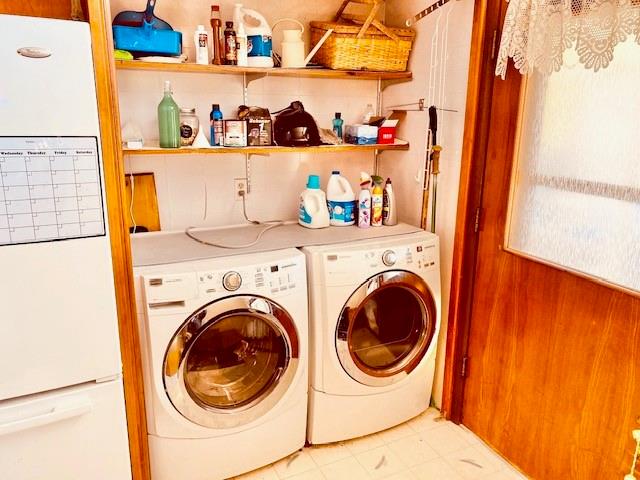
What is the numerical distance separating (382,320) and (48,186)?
145 cm

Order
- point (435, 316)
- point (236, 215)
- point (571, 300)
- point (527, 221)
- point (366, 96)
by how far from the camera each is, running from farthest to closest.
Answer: point (366, 96)
point (236, 215)
point (435, 316)
point (527, 221)
point (571, 300)

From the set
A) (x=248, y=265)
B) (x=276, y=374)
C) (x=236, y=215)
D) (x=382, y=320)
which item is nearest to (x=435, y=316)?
(x=382, y=320)

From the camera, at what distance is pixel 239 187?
2.33 meters

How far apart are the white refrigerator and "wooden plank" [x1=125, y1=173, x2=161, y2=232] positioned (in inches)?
30.4

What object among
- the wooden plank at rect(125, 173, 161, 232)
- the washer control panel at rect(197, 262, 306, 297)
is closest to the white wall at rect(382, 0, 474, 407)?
the washer control panel at rect(197, 262, 306, 297)

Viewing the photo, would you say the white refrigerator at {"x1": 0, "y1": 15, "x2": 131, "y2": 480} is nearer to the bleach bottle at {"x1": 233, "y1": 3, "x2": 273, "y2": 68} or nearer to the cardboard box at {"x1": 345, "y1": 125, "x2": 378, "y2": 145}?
the bleach bottle at {"x1": 233, "y1": 3, "x2": 273, "y2": 68}

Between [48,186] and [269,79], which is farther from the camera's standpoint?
[269,79]

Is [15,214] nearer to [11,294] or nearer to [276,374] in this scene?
[11,294]

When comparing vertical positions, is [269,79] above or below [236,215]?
above

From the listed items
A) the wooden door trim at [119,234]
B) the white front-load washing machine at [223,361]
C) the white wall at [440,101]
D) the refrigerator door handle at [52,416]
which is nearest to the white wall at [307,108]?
the white wall at [440,101]

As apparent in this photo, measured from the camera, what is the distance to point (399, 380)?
2.16 meters

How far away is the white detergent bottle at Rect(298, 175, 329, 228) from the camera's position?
227cm

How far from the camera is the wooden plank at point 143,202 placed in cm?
209

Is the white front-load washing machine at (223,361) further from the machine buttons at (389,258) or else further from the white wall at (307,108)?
the white wall at (307,108)
